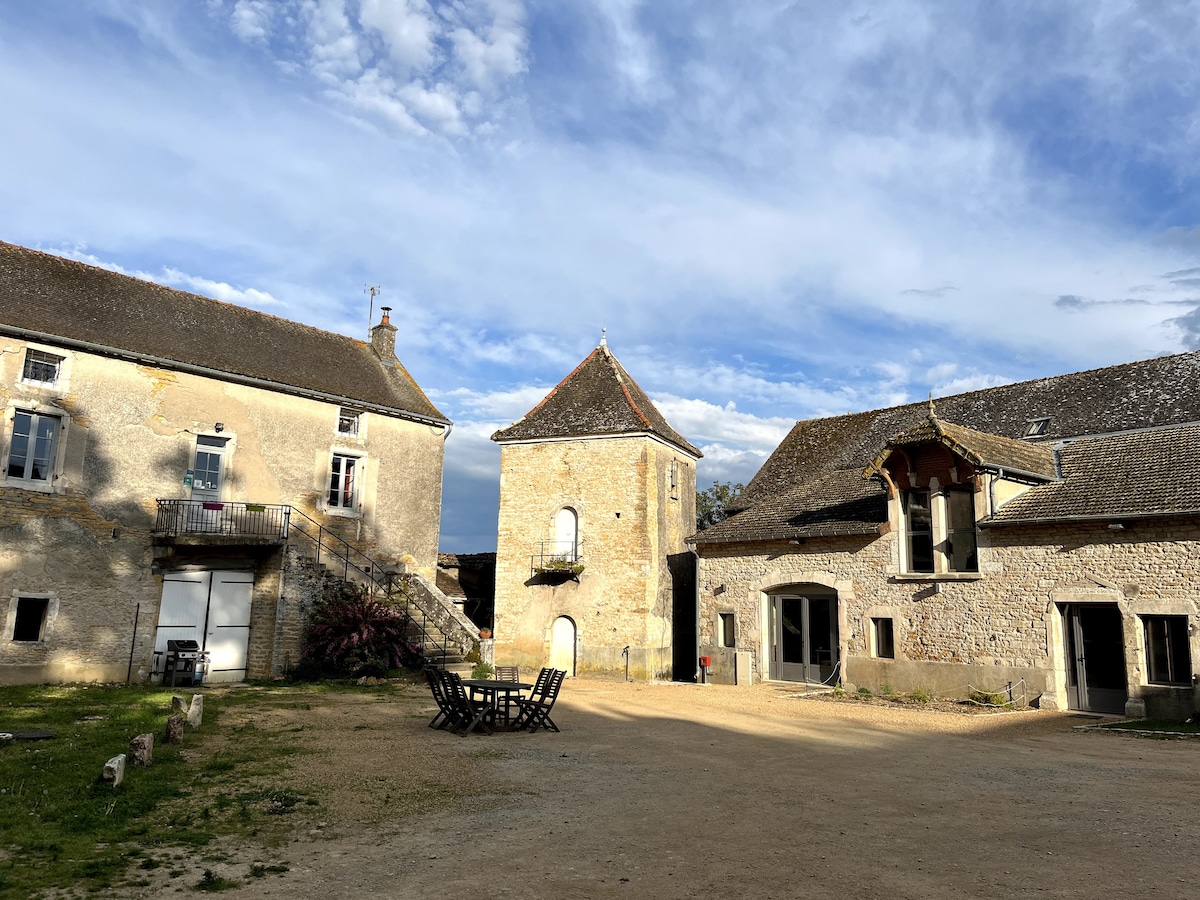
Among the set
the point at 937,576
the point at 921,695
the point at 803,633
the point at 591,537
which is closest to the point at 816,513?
the point at 803,633

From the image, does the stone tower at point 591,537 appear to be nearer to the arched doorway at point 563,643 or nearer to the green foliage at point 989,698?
the arched doorway at point 563,643

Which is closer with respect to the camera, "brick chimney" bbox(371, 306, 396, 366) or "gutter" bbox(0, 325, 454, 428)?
"gutter" bbox(0, 325, 454, 428)

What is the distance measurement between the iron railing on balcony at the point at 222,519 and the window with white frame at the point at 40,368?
3.12m

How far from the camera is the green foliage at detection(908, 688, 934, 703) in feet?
52.1

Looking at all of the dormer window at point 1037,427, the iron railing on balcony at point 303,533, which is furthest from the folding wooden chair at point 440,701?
the dormer window at point 1037,427

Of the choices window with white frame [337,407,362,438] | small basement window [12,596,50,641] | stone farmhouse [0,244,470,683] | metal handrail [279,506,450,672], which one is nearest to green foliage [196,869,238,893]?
stone farmhouse [0,244,470,683]

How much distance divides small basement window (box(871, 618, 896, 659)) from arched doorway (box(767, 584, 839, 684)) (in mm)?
1010

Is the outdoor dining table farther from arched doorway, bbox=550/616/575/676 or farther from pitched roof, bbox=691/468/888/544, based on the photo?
arched doorway, bbox=550/616/575/676

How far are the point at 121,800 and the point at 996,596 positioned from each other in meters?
14.3

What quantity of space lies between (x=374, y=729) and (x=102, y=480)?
8.83 metres

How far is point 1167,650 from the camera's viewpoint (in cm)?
1354

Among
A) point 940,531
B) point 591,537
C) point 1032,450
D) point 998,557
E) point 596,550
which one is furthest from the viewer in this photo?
point 591,537

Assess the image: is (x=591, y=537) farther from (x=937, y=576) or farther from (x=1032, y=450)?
(x=1032, y=450)

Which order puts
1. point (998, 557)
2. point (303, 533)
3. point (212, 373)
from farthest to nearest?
point (303, 533) < point (212, 373) < point (998, 557)
